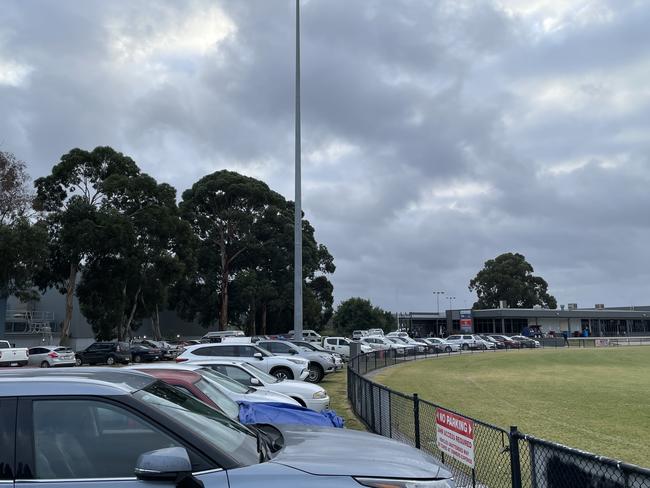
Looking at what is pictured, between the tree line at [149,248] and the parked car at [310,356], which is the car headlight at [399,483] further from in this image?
the tree line at [149,248]

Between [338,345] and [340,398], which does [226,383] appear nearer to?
[340,398]

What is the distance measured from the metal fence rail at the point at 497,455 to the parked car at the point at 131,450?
952 mm

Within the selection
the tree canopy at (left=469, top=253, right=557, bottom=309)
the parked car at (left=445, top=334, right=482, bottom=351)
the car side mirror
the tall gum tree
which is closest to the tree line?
the tall gum tree

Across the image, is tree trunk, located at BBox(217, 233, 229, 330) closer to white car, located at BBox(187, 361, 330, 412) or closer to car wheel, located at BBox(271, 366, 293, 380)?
car wheel, located at BBox(271, 366, 293, 380)

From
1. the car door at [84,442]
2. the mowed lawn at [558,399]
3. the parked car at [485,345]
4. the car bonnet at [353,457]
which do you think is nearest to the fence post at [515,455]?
the car bonnet at [353,457]

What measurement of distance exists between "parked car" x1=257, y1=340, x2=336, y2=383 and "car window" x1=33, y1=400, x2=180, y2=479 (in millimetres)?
19506

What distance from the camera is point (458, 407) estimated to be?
16.5 metres

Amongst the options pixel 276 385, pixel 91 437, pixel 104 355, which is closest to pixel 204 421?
pixel 91 437

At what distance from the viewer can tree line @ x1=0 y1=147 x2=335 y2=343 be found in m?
42.9

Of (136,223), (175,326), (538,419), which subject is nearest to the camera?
(538,419)

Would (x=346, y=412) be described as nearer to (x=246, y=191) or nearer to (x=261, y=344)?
(x=261, y=344)

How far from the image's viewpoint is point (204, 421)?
3889mm

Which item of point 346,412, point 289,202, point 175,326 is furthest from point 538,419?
point 175,326

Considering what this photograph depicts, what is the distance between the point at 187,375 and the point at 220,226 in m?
58.4
